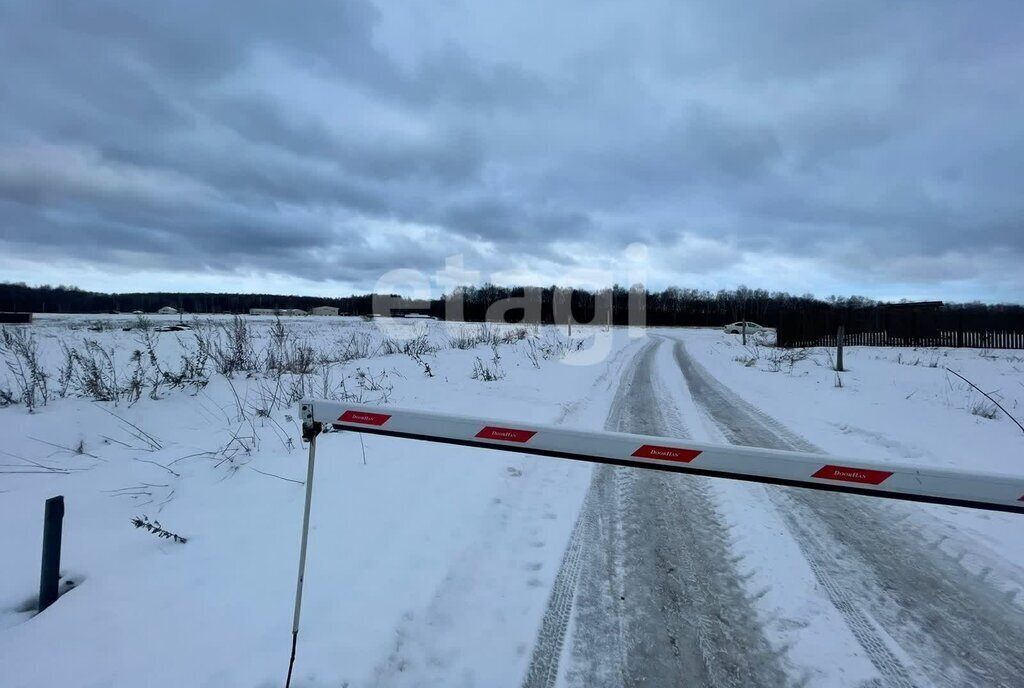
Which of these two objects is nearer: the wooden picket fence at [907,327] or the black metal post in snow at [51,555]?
the black metal post in snow at [51,555]

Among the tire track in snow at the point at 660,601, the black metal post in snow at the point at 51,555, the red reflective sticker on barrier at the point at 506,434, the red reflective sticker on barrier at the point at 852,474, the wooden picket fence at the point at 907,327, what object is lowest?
the tire track in snow at the point at 660,601

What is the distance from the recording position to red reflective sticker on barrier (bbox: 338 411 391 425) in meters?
2.48

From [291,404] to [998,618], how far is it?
7140 mm

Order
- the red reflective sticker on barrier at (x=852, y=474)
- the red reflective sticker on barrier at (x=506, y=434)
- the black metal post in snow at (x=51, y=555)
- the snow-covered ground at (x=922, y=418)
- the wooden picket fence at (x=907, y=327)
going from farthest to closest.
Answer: the wooden picket fence at (x=907, y=327), the snow-covered ground at (x=922, y=418), the black metal post in snow at (x=51, y=555), the red reflective sticker on barrier at (x=506, y=434), the red reflective sticker on barrier at (x=852, y=474)

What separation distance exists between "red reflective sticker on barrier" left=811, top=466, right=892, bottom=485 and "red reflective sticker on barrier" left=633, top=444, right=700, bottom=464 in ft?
1.54

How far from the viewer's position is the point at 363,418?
2.49m

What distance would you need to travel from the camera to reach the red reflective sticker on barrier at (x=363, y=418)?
2479 millimetres

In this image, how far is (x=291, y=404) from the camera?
22.3ft

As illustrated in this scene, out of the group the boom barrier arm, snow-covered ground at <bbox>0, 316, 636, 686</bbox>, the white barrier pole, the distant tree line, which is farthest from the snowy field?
the distant tree line

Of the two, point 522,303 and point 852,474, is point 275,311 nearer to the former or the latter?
point 852,474

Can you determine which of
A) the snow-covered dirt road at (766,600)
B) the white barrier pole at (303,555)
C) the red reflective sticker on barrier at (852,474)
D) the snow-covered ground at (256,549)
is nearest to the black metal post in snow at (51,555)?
the snow-covered ground at (256,549)

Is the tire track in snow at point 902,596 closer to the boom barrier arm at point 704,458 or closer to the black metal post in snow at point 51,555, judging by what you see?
the boom barrier arm at point 704,458

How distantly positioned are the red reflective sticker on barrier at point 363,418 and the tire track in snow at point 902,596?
2790 mm

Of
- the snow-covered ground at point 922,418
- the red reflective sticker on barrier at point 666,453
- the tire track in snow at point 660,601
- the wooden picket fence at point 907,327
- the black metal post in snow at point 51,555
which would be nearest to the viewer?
the red reflective sticker on barrier at point 666,453
